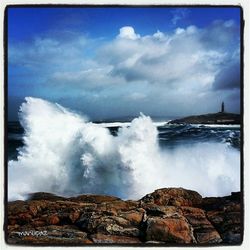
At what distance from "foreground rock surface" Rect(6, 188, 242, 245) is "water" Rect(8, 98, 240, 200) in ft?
0.22

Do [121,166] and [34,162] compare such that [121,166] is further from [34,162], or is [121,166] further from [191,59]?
[191,59]

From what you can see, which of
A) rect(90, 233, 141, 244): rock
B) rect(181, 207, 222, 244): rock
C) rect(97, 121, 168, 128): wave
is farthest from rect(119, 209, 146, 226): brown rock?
rect(97, 121, 168, 128): wave

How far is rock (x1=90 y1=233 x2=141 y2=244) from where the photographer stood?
3.66 meters

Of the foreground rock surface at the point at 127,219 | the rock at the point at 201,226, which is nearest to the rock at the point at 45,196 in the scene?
the foreground rock surface at the point at 127,219

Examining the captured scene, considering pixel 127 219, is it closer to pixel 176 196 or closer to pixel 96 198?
pixel 96 198

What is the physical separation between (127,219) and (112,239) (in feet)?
0.57

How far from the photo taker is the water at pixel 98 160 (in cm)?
375

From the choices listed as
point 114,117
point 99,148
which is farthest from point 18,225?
point 114,117

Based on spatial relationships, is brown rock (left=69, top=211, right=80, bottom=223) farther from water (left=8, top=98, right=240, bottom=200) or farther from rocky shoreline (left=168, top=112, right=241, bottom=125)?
rocky shoreline (left=168, top=112, right=241, bottom=125)

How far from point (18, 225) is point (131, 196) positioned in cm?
84

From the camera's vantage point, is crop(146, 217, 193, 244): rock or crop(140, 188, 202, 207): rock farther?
crop(140, 188, 202, 207): rock

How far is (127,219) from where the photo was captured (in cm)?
369

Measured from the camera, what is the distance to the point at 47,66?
12.4 feet

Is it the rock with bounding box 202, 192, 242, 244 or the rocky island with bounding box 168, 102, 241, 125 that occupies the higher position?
the rocky island with bounding box 168, 102, 241, 125
